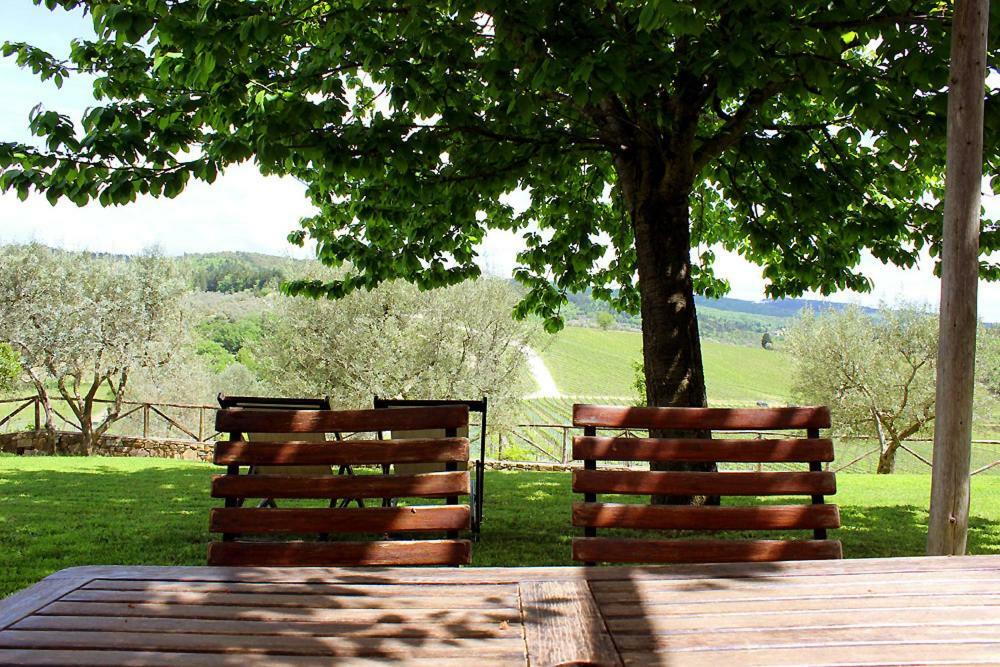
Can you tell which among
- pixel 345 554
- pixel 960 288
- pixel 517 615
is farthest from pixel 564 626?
pixel 960 288

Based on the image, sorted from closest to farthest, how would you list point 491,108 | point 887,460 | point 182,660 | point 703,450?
point 182,660, point 703,450, point 491,108, point 887,460

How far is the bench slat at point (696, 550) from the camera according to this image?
9.05 ft

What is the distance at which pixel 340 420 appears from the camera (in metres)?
2.90

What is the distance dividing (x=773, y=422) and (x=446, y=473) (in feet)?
4.31

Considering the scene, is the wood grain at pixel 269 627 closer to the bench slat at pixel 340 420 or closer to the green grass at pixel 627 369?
the bench slat at pixel 340 420

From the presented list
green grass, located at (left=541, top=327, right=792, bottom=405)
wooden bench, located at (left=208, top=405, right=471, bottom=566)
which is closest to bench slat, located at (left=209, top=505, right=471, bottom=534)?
wooden bench, located at (left=208, top=405, right=471, bottom=566)

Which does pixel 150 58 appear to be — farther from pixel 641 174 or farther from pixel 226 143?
pixel 641 174

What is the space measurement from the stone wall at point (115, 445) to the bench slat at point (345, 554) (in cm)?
1436

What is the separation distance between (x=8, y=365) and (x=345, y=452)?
21131mm

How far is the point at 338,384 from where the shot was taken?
22.6m

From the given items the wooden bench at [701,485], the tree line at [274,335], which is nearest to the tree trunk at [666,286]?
the wooden bench at [701,485]

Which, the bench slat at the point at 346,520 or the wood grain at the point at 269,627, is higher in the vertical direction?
the bench slat at the point at 346,520

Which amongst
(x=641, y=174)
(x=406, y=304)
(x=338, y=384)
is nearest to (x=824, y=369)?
(x=406, y=304)

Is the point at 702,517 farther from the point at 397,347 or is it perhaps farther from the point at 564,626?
the point at 397,347
